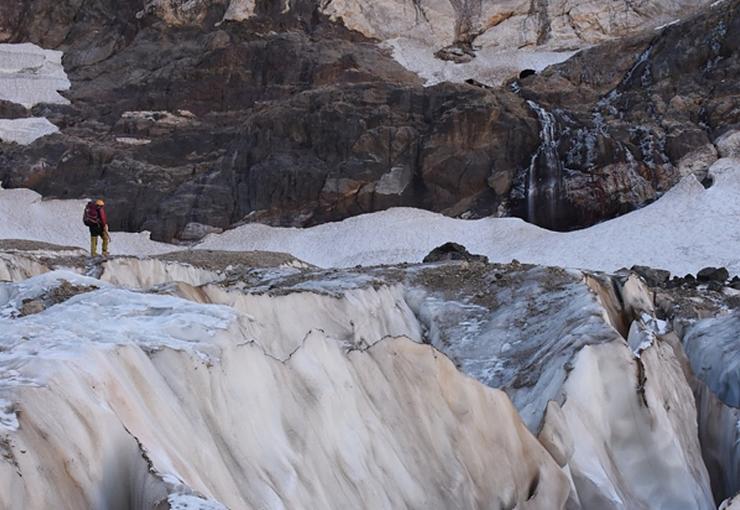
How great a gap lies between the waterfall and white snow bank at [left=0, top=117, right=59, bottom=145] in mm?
26666

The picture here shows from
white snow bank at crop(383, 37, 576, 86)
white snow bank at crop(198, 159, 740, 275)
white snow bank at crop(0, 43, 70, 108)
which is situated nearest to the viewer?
white snow bank at crop(198, 159, 740, 275)

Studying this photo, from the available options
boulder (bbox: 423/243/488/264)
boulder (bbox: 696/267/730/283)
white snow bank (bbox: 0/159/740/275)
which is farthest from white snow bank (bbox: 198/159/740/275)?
boulder (bbox: 423/243/488/264)

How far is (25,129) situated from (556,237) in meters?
30.5

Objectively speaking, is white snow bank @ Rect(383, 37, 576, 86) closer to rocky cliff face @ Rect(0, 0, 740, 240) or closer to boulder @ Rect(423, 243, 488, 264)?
rocky cliff face @ Rect(0, 0, 740, 240)

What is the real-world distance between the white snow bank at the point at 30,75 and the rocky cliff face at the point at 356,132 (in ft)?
3.95

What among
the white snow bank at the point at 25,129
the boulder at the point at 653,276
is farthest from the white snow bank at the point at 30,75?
the boulder at the point at 653,276

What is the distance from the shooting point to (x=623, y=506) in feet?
26.2

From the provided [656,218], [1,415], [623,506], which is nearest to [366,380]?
[623,506]

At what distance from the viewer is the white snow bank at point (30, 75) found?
1858 inches

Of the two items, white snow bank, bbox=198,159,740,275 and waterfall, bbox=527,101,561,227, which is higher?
waterfall, bbox=527,101,561,227

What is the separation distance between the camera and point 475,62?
5166 centimetres

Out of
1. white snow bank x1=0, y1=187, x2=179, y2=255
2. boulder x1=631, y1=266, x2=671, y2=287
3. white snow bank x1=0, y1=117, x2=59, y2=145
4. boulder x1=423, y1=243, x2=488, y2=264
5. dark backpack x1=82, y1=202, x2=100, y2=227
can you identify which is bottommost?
white snow bank x1=0, y1=187, x2=179, y2=255

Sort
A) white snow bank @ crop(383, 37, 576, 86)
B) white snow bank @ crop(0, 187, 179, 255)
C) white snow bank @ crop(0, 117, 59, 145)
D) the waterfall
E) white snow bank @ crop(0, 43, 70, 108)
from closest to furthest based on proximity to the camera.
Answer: the waterfall, white snow bank @ crop(0, 187, 179, 255), white snow bank @ crop(0, 117, 59, 145), white snow bank @ crop(0, 43, 70, 108), white snow bank @ crop(383, 37, 576, 86)

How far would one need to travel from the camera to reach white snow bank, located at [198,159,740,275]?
28.0 m
